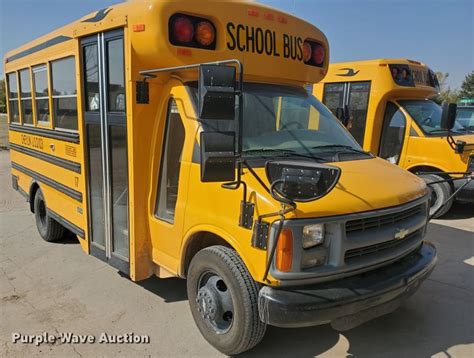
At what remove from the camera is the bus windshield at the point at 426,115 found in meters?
7.35

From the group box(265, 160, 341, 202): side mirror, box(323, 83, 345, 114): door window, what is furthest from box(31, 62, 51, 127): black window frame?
box(323, 83, 345, 114): door window

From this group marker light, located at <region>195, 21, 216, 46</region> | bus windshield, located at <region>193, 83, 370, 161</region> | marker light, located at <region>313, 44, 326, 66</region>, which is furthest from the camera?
marker light, located at <region>313, 44, 326, 66</region>

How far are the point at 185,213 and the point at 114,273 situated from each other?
1.88 m

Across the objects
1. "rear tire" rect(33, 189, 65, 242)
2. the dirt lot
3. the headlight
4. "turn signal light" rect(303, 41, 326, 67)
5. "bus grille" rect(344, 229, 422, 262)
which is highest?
"turn signal light" rect(303, 41, 326, 67)

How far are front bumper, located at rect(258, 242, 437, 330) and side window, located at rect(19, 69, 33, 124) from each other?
15.9 ft

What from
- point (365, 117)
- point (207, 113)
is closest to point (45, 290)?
point (207, 113)

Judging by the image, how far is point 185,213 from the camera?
11.1 feet

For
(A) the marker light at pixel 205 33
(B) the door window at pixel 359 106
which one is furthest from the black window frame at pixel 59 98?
(B) the door window at pixel 359 106

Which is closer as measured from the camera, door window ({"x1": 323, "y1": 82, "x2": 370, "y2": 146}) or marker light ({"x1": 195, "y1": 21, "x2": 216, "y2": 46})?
marker light ({"x1": 195, "y1": 21, "x2": 216, "y2": 46})

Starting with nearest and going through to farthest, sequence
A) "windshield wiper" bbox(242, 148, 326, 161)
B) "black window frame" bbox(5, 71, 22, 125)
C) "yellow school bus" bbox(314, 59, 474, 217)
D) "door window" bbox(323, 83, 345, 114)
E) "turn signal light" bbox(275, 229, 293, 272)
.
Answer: "turn signal light" bbox(275, 229, 293, 272)
"windshield wiper" bbox(242, 148, 326, 161)
"black window frame" bbox(5, 71, 22, 125)
"yellow school bus" bbox(314, 59, 474, 217)
"door window" bbox(323, 83, 345, 114)

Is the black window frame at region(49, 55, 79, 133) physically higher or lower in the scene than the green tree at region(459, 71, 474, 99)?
lower

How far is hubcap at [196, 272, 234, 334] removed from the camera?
10.4ft

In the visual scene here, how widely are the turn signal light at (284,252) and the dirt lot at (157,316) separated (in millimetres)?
1000

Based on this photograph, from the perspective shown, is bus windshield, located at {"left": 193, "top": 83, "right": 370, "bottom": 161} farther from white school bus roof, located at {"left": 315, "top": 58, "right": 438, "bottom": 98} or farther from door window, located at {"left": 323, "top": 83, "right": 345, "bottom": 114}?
door window, located at {"left": 323, "top": 83, "right": 345, "bottom": 114}
